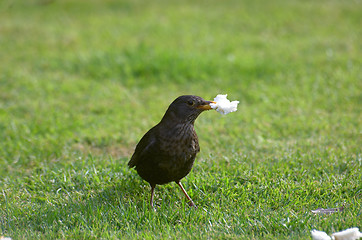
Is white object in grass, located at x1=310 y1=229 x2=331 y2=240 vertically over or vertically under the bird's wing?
under

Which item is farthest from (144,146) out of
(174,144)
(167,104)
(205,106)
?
(167,104)

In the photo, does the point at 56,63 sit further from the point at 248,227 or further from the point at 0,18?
the point at 248,227

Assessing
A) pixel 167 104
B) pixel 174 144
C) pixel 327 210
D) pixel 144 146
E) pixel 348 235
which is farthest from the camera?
pixel 167 104

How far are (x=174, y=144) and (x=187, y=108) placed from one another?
0.38m

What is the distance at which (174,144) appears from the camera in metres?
4.54

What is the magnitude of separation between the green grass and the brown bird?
0.37 meters

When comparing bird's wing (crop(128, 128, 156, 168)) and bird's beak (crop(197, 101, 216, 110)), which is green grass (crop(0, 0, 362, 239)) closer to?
bird's wing (crop(128, 128, 156, 168))

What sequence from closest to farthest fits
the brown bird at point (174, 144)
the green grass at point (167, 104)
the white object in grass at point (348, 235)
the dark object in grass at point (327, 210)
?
the white object in grass at point (348, 235), the dark object in grass at point (327, 210), the green grass at point (167, 104), the brown bird at point (174, 144)

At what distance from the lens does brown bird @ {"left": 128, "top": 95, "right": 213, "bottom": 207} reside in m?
4.54

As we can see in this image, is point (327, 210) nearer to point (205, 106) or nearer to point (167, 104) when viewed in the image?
point (205, 106)

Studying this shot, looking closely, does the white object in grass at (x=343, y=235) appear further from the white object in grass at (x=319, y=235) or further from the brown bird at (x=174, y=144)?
the brown bird at (x=174, y=144)

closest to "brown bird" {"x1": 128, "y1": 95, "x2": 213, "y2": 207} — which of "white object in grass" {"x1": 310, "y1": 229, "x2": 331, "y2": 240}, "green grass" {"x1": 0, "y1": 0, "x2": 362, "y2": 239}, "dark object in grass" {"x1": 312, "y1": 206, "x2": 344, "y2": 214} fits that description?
"green grass" {"x1": 0, "y1": 0, "x2": 362, "y2": 239}

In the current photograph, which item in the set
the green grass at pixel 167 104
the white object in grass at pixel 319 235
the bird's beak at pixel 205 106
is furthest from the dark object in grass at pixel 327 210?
the bird's beak at pixel 205 106

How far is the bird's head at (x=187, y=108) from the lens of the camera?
4586mm
